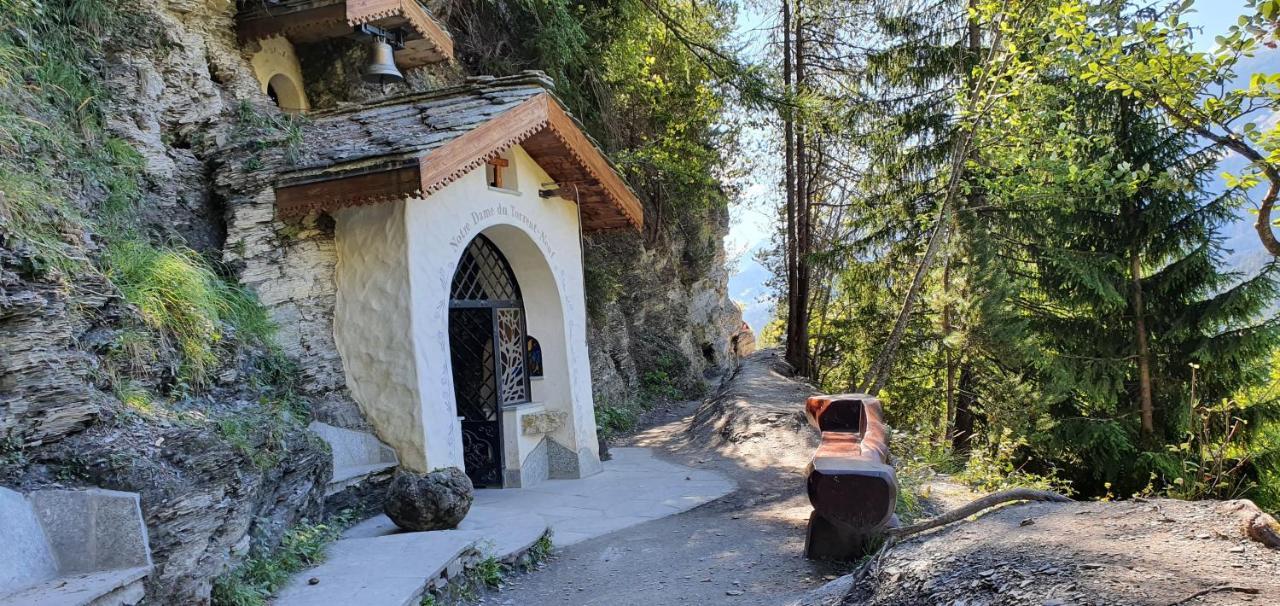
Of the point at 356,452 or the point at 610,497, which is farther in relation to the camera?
the point at 610,497

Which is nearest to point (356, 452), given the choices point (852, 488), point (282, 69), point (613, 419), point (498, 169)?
point (498, 169)

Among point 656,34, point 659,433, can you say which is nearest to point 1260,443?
point 659,433

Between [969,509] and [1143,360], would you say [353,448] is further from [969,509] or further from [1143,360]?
[1143,360]

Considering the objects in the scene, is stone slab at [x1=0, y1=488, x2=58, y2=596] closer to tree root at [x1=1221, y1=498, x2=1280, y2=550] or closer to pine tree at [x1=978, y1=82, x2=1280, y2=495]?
tree root at [x1=1221, y1=498, x2=1280, y2=550]

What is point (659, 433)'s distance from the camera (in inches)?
503

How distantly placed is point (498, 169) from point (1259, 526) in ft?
23.2

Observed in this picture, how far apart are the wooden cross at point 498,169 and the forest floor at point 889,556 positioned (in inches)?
153

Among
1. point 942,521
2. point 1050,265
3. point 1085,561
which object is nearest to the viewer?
point 1085,561

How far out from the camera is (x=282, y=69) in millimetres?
8500

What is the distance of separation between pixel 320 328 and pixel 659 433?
23.2 feet

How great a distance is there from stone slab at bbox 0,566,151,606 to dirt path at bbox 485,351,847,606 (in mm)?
2183

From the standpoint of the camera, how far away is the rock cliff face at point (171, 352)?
3.49 m

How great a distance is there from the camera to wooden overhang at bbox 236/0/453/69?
24.6 ft

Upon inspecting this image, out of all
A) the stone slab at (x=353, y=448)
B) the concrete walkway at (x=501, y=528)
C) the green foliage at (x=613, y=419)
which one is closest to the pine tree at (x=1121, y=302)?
the concrete walkway at (x=501, y=528)
